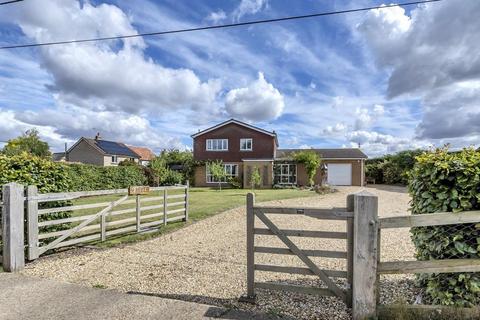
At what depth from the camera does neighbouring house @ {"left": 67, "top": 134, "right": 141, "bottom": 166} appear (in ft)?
146

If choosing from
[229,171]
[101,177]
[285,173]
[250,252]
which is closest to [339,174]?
[285,173]

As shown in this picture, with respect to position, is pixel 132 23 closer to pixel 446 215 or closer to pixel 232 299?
pixel 232 299

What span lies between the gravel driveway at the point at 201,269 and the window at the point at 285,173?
70.7 feet

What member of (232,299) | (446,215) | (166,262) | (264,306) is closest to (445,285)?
(446,215)

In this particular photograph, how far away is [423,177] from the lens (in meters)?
4.19

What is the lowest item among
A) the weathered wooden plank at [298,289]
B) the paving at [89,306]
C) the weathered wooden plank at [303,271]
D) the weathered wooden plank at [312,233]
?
the paving at [89,306]

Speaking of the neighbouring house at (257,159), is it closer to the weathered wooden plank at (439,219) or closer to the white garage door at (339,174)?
the white garage door at (339,174)

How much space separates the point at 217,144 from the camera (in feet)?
109

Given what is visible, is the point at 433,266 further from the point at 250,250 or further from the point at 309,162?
the point at 309,162

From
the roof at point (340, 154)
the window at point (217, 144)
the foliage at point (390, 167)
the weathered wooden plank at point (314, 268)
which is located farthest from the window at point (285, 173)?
the weathered wooden plank at point (314, 268)

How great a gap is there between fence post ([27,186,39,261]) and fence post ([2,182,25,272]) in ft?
0.82

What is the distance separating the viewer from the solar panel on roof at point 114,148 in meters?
45.7

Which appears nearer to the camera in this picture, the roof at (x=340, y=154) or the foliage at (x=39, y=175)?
the foliage at (x=39, y=175)

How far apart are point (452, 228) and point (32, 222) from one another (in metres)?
6.93
